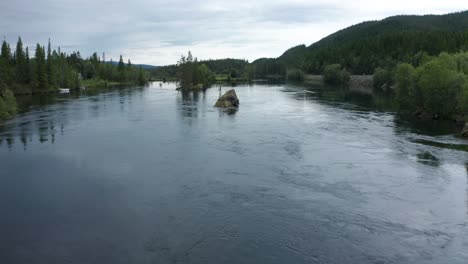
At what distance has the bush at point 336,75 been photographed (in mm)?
154875

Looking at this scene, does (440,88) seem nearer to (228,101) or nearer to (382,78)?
(228,101)

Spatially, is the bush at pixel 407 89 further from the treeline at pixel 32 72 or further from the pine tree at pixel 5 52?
the pine tree at pixel 5 52

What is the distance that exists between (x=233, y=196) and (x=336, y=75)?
466 ft

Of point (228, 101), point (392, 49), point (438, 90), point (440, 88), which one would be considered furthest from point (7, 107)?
point (392, 49)

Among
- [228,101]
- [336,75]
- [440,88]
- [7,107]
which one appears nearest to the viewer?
[440,88]

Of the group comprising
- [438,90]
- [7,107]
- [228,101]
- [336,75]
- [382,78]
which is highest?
[336,75]

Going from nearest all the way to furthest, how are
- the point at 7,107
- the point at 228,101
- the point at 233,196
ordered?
1. the point at 233,196
2. the point at 7,107
3. the point at 228,101

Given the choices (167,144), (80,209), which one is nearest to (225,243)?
(80,209)

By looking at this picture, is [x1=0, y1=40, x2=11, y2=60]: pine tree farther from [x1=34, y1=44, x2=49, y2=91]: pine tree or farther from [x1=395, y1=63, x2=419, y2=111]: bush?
[x1=395, y1=63, x2=419, y2=111]: bush

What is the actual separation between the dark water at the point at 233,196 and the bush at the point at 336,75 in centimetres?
10934

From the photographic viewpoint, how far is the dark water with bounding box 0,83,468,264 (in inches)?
748

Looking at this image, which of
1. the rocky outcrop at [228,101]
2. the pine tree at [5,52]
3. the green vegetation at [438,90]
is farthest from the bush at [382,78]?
the pine tree at [5,52]

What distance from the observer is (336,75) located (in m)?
159

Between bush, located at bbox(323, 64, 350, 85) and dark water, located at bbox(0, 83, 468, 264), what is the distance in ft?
359
